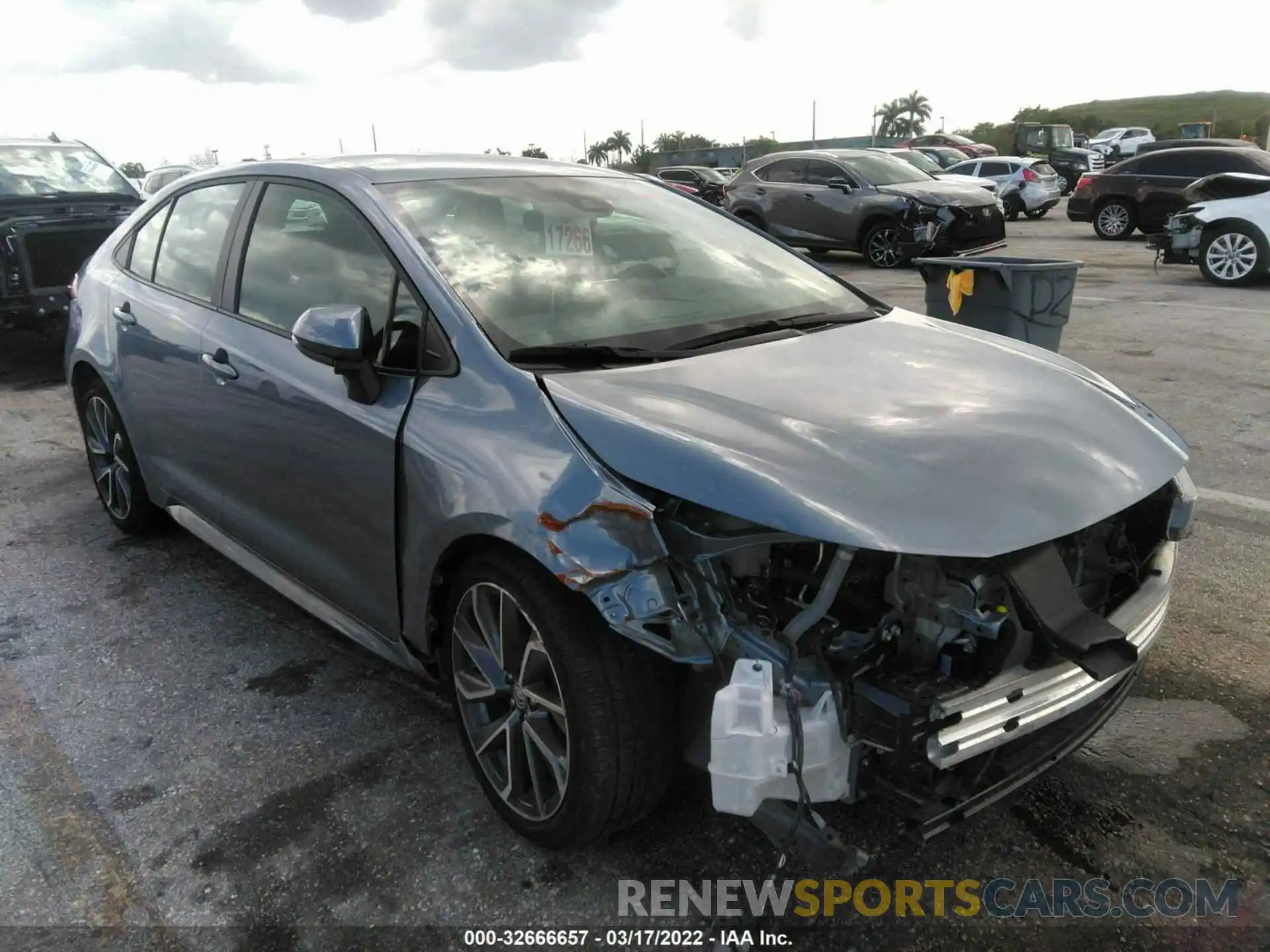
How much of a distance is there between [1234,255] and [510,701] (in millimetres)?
11904

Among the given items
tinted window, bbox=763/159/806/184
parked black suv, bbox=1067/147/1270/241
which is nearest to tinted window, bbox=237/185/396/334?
tinted window, bbox=763/159/806/184

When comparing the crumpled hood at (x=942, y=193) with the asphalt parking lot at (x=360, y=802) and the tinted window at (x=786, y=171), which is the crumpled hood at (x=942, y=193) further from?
the asphalt parking lot at (x=360, y=802)

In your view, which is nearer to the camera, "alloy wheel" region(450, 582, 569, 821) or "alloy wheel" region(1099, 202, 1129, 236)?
"alloy wheel" region(450, 582, 569, 821)

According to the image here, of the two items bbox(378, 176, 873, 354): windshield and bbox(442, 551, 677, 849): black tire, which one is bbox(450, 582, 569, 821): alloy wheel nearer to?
bbox(442, 551, 677, 849): black tire

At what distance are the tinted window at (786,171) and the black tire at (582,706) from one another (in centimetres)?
1391

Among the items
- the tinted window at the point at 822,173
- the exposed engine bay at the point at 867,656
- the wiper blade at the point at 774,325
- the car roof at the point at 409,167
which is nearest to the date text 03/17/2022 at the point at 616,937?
the exposed engine bay at the point at 867,656

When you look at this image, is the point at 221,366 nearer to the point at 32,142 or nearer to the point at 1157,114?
the point at 32,142

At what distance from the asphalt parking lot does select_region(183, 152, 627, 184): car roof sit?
1659 millimetres

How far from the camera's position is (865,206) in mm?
14062

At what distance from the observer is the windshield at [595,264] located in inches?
107

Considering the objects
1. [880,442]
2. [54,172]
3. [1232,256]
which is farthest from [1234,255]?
[54,172]

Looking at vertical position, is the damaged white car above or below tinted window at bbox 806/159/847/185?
below

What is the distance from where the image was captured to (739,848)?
2.48 m

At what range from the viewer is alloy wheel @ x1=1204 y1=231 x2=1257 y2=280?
11.2 m
